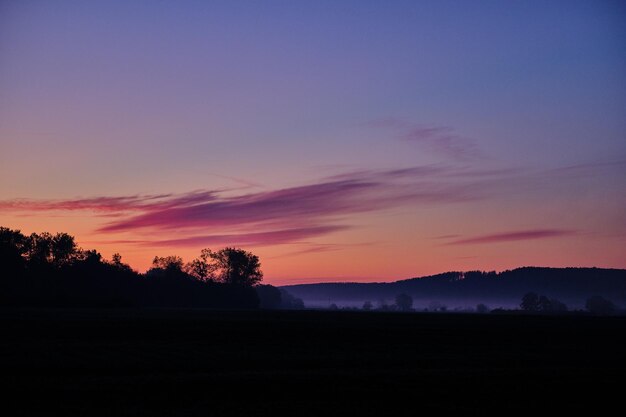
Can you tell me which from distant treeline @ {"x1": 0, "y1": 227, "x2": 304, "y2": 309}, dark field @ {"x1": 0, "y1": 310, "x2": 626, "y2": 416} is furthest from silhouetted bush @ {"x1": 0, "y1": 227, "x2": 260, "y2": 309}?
dark field @ {"x1": 0, "y1": 310, "x2": 626, "y2": 416}

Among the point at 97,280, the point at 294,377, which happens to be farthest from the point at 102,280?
the point at 294,377

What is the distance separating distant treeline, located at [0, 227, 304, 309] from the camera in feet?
430

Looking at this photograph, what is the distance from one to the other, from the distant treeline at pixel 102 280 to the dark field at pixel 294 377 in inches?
3621

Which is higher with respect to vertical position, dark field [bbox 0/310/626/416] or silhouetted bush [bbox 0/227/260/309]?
silhouetted bush [bbox 0/227/260/309]

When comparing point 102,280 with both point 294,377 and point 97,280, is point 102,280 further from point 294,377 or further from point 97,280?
point 294,377

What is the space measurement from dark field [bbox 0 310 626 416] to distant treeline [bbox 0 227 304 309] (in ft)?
302

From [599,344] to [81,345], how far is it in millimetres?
35852

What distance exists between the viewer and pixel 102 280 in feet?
497

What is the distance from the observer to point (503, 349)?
139 feet

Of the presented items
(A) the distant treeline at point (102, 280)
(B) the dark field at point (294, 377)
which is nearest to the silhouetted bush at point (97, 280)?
(A) the distant treeline at point (102, 280)

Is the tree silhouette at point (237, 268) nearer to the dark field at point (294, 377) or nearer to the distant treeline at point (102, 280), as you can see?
the distant treeline at point (102, 280)

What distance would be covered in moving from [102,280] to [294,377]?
5289 inches

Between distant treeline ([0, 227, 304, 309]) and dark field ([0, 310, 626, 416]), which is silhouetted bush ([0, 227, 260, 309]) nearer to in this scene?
distant treeline ([0, 227, 304, 309])

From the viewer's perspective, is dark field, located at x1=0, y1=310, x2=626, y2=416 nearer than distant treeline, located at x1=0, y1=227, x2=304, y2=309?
Yes
